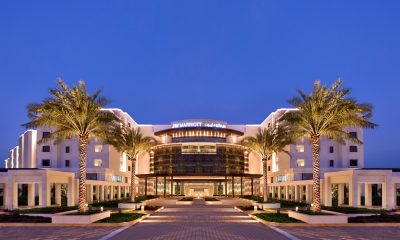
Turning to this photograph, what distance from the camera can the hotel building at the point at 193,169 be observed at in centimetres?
5338

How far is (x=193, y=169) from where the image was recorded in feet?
407

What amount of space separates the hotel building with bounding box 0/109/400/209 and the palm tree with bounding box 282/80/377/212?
1487 cm

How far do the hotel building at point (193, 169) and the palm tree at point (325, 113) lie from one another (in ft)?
48.8

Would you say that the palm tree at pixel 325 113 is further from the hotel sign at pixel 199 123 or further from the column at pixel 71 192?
the hotel sign at pixel 199 123

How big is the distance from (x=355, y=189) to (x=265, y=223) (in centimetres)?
2122

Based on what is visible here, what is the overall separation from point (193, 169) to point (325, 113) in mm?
87778

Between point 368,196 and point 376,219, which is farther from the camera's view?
point 368,196

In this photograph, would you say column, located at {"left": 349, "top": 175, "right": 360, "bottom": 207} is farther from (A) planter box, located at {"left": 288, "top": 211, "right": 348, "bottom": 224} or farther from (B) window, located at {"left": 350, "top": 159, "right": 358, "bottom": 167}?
(B) window, located at {"left": 350, "top": 159, "right": 358, "bottom": 167}

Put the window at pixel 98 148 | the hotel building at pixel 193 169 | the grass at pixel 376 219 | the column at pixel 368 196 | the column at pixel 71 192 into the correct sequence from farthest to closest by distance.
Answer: the window at pixel 98 148, the column at pixel 71 192, the column at pixel 368 196, the hotel building at pixel 193 169, the grass at pixel 376 219

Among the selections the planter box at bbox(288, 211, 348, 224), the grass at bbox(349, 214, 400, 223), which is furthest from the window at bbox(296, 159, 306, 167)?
the planter box at bbox(288, 211, 348, 224)

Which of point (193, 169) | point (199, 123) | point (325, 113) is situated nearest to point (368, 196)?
point (325, 113)

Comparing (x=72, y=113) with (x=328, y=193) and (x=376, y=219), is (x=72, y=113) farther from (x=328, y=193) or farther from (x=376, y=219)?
(x=328, y=193)

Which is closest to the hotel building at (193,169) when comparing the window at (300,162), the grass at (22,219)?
the window at (300,162)

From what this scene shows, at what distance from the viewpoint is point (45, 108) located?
37.3 m
